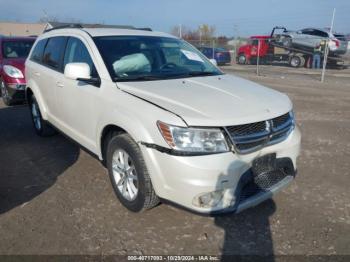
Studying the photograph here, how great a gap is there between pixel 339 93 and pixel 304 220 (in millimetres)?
8893

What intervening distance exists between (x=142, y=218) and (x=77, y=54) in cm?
219

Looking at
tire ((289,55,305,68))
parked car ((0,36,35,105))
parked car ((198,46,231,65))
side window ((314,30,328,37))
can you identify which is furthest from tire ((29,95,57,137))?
tire ((289,55,305,68))

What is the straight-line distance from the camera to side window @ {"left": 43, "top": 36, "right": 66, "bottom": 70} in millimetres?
4641

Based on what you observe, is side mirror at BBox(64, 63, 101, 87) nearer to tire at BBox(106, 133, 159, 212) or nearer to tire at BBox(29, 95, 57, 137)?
tire at BBox(106, 133, 159, 212)

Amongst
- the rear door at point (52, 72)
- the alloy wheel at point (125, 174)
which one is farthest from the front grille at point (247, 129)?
the rear door at point (52, 72)

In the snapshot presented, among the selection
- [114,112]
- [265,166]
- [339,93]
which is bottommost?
[339,93]

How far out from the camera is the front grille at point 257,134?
2836 millimetres

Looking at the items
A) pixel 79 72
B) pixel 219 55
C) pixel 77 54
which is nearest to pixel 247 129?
pixel 79 72

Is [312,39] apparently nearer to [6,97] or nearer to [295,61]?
[295,61]

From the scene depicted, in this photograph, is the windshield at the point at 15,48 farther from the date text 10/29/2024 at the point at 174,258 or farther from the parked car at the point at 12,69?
the date text 10/29/2024 at the point at 174,258

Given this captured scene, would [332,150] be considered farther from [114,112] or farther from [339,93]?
[339,93]

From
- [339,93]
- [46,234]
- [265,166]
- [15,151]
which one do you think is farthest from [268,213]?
[339,93]

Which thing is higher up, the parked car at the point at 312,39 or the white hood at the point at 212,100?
the white hood at the point at 212,100

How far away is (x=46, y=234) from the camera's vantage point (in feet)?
10.3
